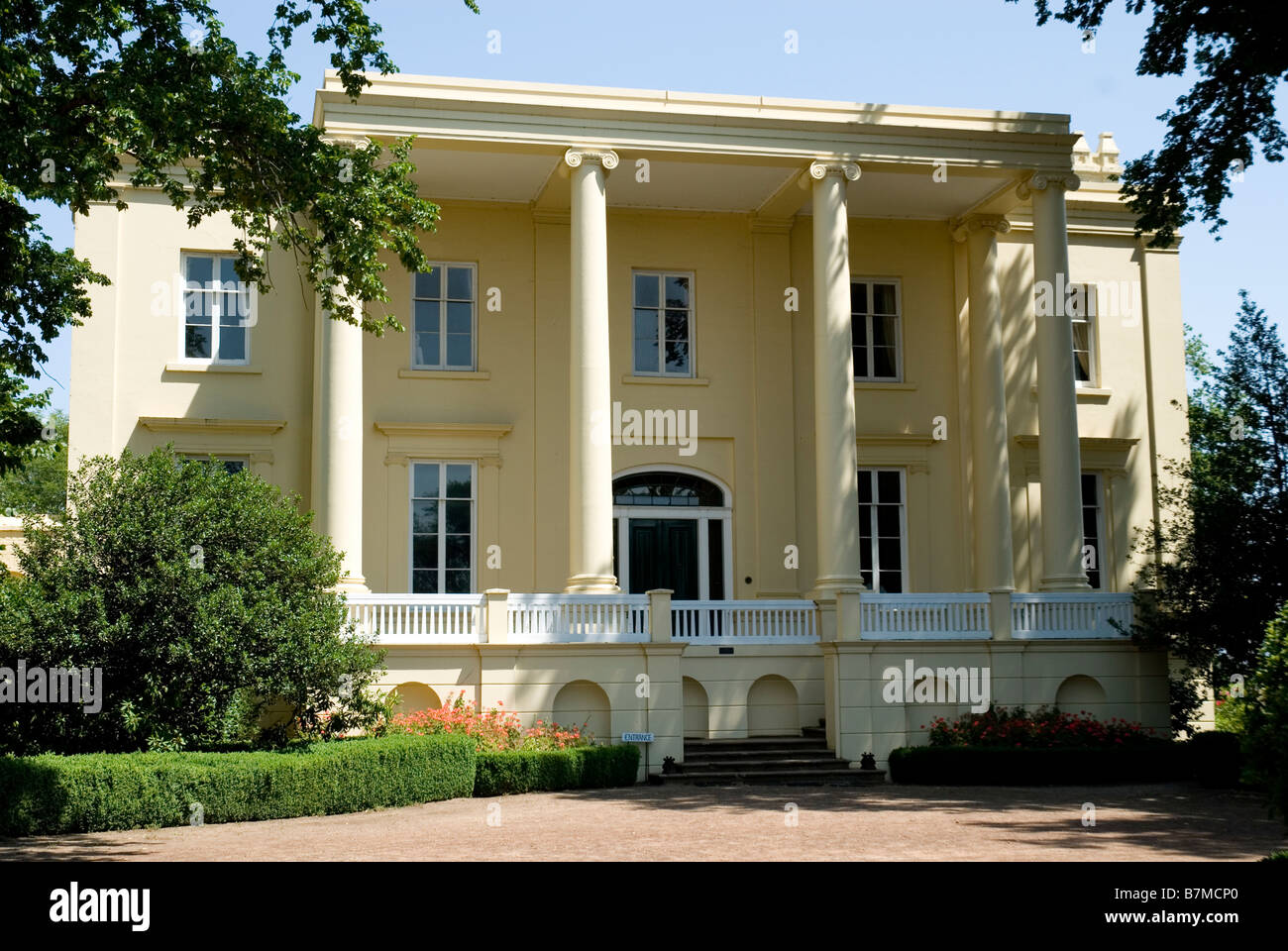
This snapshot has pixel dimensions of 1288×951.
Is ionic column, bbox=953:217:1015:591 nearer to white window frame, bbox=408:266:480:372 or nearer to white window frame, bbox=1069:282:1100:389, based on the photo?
white window frame, bbox=1069:282:1100:389

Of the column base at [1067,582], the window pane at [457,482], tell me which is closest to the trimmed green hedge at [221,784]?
the window pane at [457,482]

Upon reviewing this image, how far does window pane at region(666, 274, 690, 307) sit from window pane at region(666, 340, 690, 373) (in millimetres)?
830

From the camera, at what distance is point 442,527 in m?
26.6

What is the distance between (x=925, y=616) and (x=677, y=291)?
904cm

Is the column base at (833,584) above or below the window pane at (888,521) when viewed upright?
below

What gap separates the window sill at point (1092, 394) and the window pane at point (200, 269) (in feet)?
57.8

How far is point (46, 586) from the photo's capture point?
17.9 meters

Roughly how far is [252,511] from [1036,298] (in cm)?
1519

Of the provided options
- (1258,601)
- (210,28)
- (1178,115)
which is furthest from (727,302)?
(210,28)

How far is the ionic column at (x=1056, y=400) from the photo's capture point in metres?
25.0

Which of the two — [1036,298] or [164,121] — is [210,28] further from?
[1036,298]

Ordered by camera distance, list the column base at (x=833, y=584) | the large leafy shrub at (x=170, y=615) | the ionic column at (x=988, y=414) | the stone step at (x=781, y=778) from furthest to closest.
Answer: the ionic column at (x=988, y=414)
the column base at (x=833, y=584)
the stone step at (x=781, y=778)
the large leafy shrub at (x=170, y=615)

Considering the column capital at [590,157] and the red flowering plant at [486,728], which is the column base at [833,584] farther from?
the column capital at [590,157]

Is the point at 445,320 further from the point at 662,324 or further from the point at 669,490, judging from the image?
the point at 669,490
